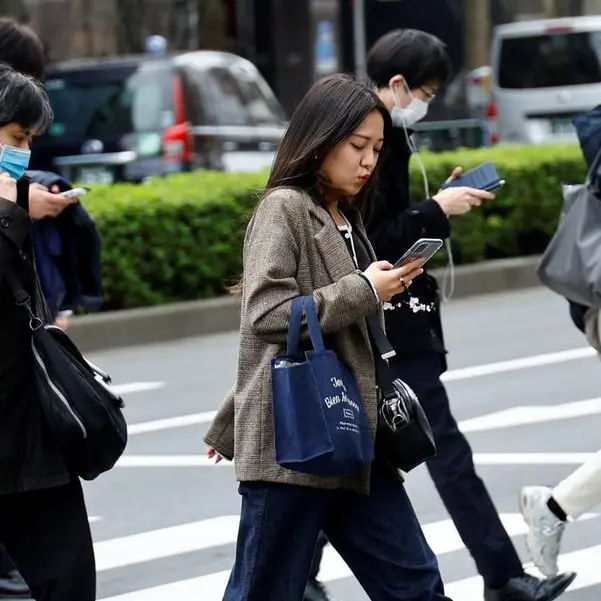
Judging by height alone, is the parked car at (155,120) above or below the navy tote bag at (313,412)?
below

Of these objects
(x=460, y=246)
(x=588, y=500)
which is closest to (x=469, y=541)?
(x=588, y=500)

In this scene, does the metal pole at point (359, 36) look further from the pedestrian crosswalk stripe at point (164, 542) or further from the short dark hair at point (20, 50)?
the short dark hair at point (20, 50)

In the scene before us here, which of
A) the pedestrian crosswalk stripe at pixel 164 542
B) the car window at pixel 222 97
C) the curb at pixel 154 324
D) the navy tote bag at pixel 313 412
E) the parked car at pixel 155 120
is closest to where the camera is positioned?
the navy tote bag at pixel 313 412

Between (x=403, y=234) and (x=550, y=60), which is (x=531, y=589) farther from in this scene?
(x=550, y=60)

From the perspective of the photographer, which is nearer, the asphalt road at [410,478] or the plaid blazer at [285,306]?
the plaid blazer at [285,306]

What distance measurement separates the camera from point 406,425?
371 centimetres

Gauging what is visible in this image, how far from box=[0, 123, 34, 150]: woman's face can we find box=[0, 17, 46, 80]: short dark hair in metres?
1.53

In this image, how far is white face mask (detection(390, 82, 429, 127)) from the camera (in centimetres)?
491

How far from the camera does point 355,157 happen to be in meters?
3.72

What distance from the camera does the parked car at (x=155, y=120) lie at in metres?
13.8

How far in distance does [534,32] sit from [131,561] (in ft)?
54.5

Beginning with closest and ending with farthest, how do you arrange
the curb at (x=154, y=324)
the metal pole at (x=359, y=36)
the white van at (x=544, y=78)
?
1. the curb at (x=154, y=324)
2. the white van at (x=544, y=78)
3. the metal pole at (x=359, y=36)

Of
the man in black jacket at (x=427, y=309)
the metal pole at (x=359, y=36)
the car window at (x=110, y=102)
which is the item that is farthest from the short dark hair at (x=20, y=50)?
the metal pole at (x=359, y=36)

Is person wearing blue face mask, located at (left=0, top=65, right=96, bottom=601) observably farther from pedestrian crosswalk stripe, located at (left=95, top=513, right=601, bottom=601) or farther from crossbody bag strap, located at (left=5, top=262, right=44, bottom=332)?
pedestrian crosswalk stripe, located at (left=95, top=513, right=601, bottom=601)
